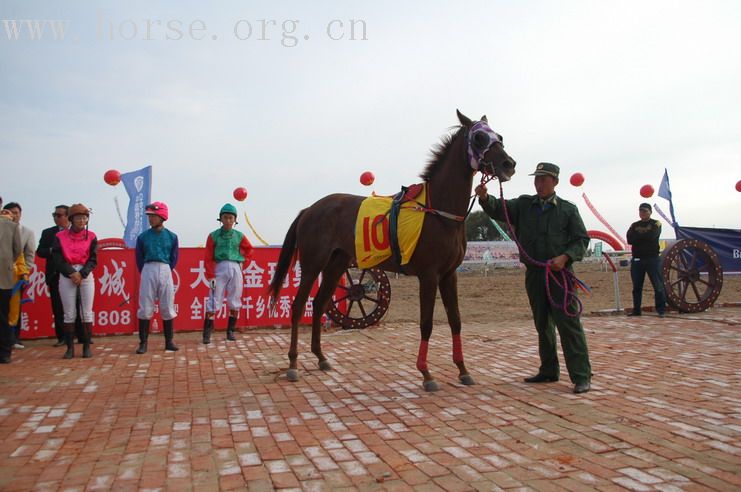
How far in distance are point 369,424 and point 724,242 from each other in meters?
11.6

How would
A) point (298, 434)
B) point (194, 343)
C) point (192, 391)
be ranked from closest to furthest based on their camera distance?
point (298, 434), point (192, 391), point (194, 343)

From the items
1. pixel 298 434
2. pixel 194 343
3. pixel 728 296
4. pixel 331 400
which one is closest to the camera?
pixel 298 434

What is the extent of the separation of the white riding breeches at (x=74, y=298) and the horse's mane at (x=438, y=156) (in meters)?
4.49

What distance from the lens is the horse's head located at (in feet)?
14.9

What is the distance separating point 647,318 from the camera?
30.6ft

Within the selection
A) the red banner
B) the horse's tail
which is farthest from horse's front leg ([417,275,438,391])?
the red banner

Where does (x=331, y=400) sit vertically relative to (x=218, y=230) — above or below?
below

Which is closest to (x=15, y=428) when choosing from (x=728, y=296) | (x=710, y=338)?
(x=710, y=338)

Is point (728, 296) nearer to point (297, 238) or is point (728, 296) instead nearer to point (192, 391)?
point (297, 238)

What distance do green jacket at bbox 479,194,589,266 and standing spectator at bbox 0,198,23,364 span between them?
18.9 feet

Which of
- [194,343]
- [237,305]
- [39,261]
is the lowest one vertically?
[194,343]

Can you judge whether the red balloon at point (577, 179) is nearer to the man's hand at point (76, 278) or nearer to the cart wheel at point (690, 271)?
the cart wheel at point (690, 271)

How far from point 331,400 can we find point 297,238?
2.17 meters

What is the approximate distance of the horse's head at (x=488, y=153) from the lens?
4.54 metres
